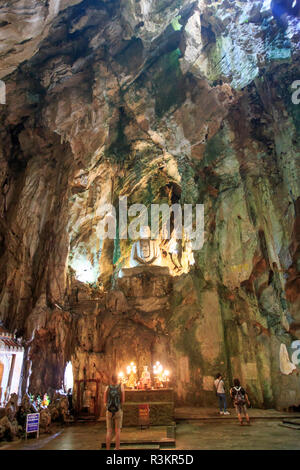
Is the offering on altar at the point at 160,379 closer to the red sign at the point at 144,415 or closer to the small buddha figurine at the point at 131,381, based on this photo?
the small buddha figurine at the point at 131,381

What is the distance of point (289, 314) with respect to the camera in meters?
11.6

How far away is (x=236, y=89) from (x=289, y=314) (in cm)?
1120

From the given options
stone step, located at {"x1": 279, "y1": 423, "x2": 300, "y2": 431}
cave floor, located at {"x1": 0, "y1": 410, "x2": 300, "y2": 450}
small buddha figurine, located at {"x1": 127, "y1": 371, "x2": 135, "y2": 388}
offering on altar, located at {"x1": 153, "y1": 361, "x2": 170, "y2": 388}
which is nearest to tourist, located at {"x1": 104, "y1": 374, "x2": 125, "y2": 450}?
cave floor, located at {"x1": 0, "y1": 410, "x2": 300, "y2": 450}

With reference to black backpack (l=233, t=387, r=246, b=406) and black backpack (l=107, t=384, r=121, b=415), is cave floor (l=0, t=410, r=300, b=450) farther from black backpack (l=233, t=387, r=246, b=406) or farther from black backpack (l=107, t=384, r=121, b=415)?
black backpack (l=107, t=384, r=121, b=415)

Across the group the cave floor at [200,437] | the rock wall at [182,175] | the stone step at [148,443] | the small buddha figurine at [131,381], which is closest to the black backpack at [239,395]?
the cave floor at [200,437]

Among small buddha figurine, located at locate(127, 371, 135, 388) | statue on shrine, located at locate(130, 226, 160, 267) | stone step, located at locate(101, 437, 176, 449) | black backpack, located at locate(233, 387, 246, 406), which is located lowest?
stone step, located at locate(101, 437, 176, 449)

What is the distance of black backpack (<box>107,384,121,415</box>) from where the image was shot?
525 cm

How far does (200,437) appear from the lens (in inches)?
269

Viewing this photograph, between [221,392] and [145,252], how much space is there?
1152 centimetres

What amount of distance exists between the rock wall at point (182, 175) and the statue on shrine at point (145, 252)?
11.2 ft

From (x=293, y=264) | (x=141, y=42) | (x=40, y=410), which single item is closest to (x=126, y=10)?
(x=141, y=42)

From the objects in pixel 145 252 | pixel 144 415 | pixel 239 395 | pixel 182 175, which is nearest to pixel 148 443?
pixel 144 415

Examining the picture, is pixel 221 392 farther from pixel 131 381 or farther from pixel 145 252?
pixel 145 252

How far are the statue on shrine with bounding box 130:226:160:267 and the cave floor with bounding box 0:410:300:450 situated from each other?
11.3 m
